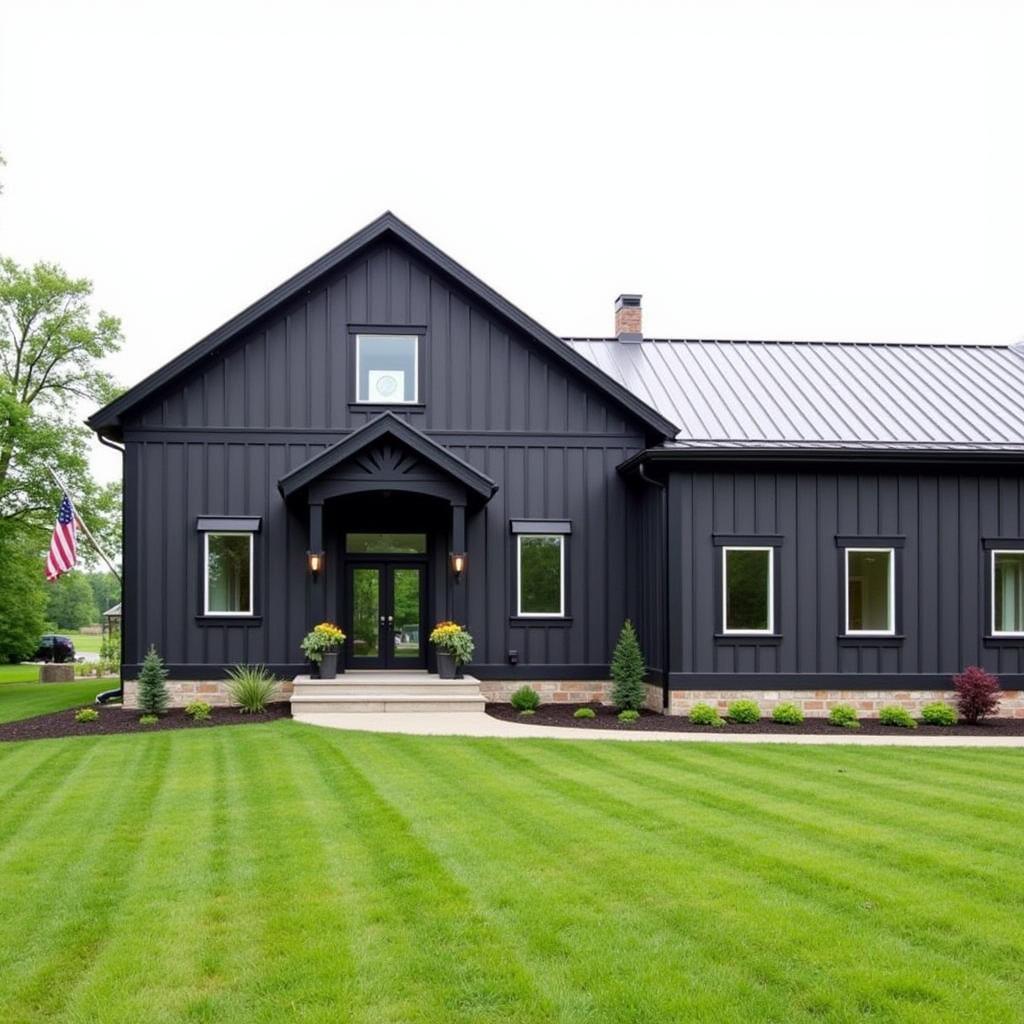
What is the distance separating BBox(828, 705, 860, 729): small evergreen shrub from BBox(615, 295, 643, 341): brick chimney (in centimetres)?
912

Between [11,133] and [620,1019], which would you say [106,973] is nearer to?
[620,1019]

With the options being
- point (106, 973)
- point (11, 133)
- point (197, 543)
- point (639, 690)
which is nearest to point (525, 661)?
point (639, 690)

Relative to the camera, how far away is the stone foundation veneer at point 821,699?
16.3m

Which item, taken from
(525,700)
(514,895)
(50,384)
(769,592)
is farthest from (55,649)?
(514,895)

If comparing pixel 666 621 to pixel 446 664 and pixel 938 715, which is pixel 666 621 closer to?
pixel 446 664

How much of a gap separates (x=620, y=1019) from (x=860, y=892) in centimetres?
230

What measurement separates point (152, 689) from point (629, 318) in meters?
11.3

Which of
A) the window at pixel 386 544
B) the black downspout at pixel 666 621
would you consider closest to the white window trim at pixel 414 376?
the window at pixel 386 544

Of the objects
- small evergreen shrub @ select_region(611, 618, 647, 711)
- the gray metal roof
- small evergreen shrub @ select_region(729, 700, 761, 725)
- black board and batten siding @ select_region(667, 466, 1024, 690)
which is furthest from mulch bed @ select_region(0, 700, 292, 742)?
the gray metal roof

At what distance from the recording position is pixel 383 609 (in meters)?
18.5

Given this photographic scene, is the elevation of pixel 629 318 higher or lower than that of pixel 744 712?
higher

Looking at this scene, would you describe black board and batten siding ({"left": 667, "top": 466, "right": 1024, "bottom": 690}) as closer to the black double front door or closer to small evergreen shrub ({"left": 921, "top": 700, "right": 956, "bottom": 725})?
small evergreen shrub ({"left": 921, "top": 700, "right": 956, "bottom": 725})

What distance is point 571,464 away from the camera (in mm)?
18312

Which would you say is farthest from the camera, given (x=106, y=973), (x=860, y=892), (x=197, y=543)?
(x=197, y=543)
